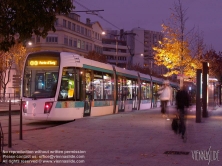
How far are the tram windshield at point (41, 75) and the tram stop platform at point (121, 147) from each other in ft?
10.1

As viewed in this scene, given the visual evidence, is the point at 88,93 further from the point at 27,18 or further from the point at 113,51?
the point at 113,51

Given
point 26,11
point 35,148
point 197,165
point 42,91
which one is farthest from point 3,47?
point 42,91

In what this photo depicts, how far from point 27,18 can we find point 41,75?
908 cm

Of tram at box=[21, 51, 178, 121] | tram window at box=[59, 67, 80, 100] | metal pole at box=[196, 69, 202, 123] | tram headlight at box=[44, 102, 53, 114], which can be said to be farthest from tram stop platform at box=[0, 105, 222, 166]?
tram window at box=[59, 67, 80, 100]

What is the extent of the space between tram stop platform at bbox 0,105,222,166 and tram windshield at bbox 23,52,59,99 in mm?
3067

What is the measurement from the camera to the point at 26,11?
9.87m

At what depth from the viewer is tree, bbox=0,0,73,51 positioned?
32.5 ft

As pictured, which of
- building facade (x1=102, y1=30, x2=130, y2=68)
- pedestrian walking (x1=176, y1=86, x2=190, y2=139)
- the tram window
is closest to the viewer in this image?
pedestrian walking (x1=176, y1=86, x2=190, y2=139)

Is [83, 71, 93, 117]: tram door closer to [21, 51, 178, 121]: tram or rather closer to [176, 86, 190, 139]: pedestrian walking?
[21, 51, 178, 121]: tram

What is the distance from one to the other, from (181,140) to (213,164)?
367 cm

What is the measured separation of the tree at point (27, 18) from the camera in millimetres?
9898

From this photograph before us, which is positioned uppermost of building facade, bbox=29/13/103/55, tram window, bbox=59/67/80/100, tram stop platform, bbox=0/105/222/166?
building facade, bbox=29/13/103/55

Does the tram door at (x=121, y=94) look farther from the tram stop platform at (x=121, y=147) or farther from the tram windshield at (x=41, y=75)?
the tram stop platform at (x=121, y=147)

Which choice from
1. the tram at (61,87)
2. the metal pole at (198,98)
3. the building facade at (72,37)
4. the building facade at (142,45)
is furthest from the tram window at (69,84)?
the building facade at (142,45)
